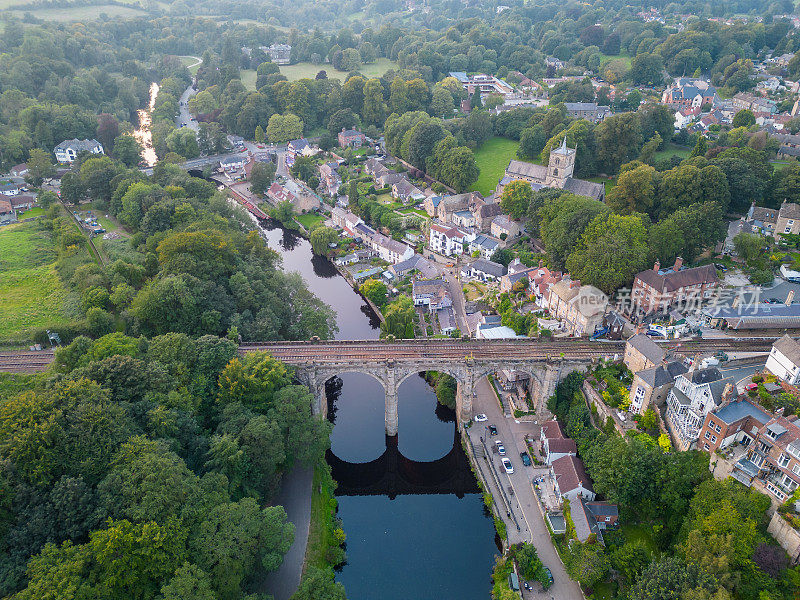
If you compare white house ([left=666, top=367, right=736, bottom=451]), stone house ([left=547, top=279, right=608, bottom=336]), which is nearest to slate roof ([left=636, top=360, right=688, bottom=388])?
white house ([left=666, top=367, right=736, bottom=451])

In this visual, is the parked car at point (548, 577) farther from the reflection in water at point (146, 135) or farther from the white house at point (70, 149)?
the reflection in water at point (146, 135)

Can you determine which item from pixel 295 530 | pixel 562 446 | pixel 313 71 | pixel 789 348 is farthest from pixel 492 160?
pixel 313 71

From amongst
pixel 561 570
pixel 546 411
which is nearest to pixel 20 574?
pixel 561 570

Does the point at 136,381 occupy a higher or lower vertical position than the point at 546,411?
higher

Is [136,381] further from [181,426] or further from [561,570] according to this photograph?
[561,570]

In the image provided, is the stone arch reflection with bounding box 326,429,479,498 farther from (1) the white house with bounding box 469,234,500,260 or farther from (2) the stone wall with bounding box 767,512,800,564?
(1) the white house with bounding box 469,234,500,260

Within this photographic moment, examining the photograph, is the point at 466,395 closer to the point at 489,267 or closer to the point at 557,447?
the point at 557,447

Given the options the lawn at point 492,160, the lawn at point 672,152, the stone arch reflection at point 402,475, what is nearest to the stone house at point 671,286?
the stone arch reflection at point 402,475
